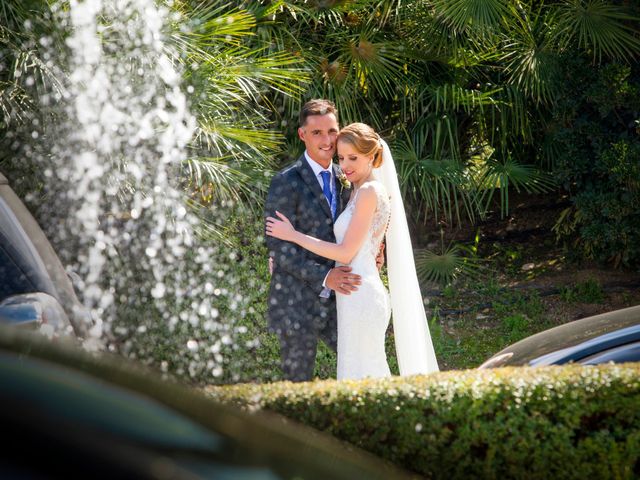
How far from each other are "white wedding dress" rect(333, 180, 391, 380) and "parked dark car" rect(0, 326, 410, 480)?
308 centimetres

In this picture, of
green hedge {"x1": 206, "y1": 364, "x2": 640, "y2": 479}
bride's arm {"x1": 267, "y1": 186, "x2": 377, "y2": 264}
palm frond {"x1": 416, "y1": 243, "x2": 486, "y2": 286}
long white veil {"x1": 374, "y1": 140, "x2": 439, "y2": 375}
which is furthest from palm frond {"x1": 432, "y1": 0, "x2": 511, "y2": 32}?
green hedge {"x1": 206, "y1": 364, "x2": 640, "y2": 479}

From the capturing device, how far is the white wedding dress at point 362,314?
483 centimetres

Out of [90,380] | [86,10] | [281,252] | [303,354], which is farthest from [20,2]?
[90,380]

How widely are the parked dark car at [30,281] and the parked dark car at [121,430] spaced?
1.75m

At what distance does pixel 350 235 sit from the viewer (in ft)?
15.6

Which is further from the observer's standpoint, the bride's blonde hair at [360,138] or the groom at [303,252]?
the groom at [303,252]

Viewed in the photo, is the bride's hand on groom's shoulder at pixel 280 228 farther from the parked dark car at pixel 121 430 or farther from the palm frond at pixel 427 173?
the palm frond at pixel 427 173

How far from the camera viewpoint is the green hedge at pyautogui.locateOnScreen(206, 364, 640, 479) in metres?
3.31

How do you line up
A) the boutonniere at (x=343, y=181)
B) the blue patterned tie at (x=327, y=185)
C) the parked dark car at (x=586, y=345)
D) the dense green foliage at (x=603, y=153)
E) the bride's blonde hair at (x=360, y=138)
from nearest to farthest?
the parked dark car at (x=586, y=345), the bride's blonde hair at (x=360, y=138), the blue patterned tie at (x=327, y=185), the boutonniere at (x=343, y=181), the dense green foliage at (x=603, y=153)

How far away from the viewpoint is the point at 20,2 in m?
6.17

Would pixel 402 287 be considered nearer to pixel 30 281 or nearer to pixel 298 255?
pixel 298 255

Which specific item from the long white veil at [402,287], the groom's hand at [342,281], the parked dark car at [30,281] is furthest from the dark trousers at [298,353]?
the parked dark car at [30,281]

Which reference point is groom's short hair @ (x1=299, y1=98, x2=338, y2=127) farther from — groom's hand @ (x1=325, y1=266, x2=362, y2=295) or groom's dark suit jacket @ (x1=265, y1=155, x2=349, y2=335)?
groom's hand @ (x1=325, y1=266, x2=362, y2=295)

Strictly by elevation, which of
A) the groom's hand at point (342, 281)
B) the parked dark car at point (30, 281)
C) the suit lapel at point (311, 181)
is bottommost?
the parked dark car at point (30, 281)
